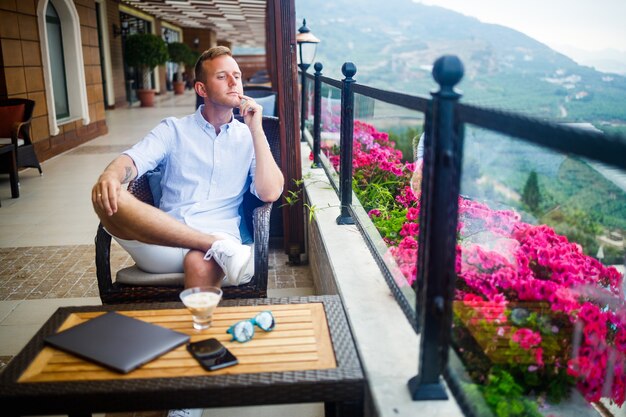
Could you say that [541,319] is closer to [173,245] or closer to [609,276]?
[609,276]

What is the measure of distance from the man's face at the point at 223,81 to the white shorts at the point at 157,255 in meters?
0.58

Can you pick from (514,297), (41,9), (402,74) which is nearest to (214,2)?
(402,74)

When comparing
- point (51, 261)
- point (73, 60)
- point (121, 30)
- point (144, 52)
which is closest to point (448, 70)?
point (51, 261)

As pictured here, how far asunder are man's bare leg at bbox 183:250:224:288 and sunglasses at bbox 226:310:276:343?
1.75 feet

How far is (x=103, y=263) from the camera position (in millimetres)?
2045

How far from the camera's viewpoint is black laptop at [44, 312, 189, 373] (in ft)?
4.10

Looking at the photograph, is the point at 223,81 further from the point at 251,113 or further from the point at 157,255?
the point at 157,255

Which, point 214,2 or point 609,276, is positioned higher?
point 214,2

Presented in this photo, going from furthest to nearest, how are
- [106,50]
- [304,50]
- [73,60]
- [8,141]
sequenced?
[106,50]
[73,60]
[304,50]
[8,141]

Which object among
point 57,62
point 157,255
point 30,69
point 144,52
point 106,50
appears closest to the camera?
point 157,255

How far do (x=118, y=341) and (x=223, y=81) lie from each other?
1.25m

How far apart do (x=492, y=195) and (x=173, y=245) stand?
46.1 inches

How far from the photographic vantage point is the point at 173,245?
6.43 ft

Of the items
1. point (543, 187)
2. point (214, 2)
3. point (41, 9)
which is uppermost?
point (214, 2)
